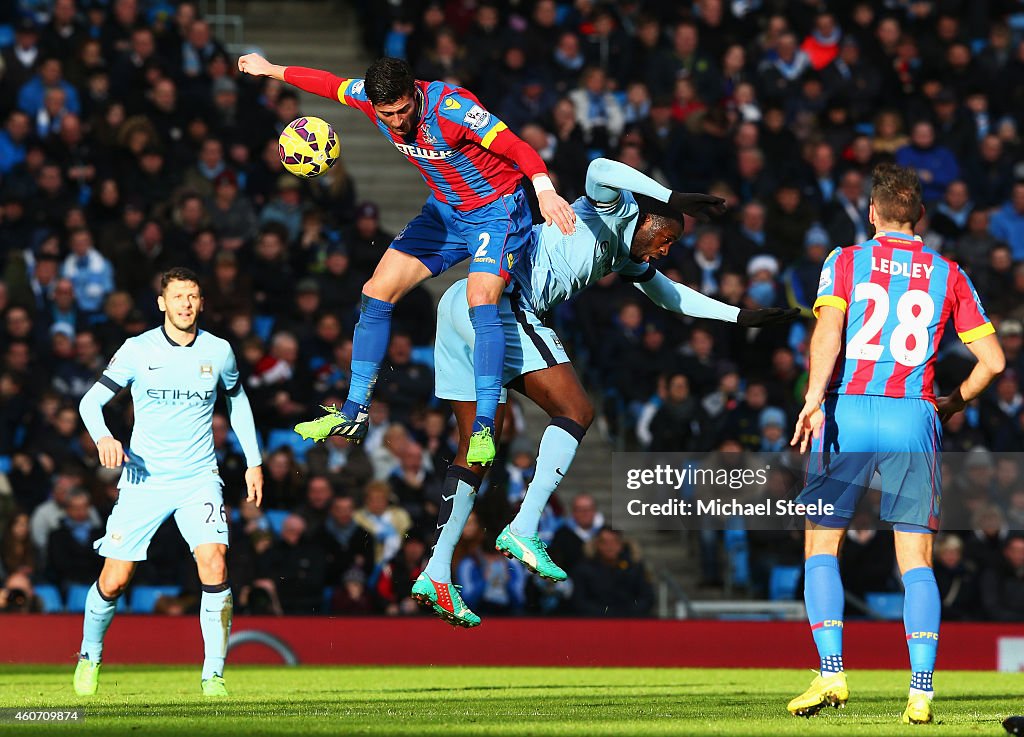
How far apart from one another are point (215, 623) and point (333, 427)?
1381 mm

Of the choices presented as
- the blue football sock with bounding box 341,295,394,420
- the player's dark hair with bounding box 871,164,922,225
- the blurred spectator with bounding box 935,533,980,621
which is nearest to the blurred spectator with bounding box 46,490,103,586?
the blue football sock with bounding box 341,295,394,420

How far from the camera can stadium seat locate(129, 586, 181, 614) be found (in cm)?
1344

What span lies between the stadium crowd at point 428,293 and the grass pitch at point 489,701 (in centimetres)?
117

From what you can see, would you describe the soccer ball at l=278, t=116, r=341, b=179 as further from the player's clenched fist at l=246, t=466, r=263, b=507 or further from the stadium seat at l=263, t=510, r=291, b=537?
the stadium seat at l=263, t=510, r=291, b=537

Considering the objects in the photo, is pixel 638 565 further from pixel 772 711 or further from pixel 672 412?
pixel 772 711

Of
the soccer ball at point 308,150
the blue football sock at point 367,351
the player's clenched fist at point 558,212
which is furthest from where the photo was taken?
the blue football sock at point 367,351

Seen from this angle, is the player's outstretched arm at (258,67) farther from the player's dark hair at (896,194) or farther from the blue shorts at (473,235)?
the player's dark hair at (896,194)

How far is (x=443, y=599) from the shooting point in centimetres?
892

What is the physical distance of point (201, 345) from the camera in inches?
382

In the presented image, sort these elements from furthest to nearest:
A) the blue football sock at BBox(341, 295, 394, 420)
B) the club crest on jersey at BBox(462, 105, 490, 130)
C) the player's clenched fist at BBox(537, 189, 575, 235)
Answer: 1. the blue football sock at BBox(341, 295, 394, 420)
2. the club crest on jersey at BBox(462, 105, 490, 130)
3. the player's clenched fist at BBox(537, 189, 575, 235)

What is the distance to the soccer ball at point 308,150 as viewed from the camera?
30.4 ft

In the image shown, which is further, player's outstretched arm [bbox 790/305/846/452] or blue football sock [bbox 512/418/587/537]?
blue football sock [bbox 512/418/587/537]

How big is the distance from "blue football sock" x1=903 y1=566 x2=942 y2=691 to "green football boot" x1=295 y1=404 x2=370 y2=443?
3.18 meters

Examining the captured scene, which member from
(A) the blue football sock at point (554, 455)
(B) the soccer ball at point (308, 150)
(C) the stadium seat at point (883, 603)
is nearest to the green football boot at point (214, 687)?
(A) the blue football sock at point (554, 455)
